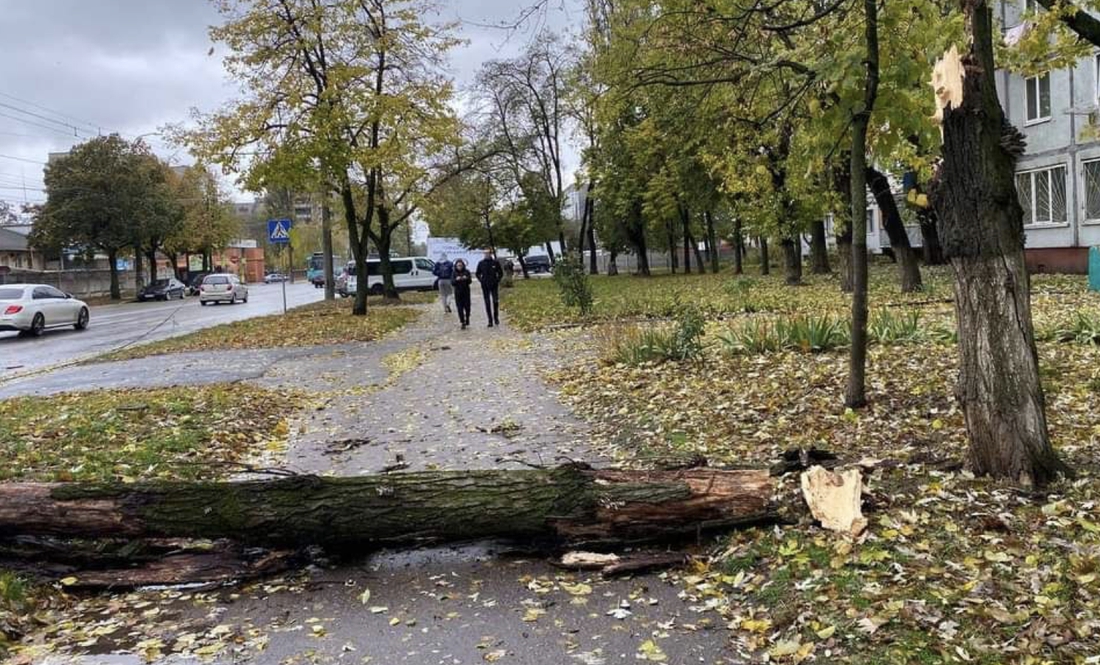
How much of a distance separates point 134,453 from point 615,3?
602cm

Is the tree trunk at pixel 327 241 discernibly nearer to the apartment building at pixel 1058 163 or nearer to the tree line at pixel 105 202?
the tree line at pixel 105 202

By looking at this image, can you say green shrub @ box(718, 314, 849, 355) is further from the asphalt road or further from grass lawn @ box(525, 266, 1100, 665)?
the asphalt road

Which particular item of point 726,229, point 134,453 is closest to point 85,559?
point 134,453

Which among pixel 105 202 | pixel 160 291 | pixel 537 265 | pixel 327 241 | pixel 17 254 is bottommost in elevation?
pixel 160 291

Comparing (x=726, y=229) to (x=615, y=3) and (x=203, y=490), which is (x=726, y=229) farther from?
(x=203, y=490)

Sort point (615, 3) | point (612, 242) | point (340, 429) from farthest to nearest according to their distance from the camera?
1. point (612, 242)
2. point (340, 429)
3. point (615, 3)

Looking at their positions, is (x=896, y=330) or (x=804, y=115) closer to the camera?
(x=804, y=115)

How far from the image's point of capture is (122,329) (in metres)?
26.2

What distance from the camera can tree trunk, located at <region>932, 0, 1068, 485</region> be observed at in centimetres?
478

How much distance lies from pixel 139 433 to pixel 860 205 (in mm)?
6811

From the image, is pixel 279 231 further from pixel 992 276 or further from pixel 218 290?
pixel 992 276

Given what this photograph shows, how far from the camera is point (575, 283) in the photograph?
19328 millimetres

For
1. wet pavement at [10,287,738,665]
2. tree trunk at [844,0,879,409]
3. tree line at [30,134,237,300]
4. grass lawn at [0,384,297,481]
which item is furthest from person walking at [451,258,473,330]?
tree line at [30,134,237,300]

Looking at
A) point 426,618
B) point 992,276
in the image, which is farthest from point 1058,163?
point 426,618
